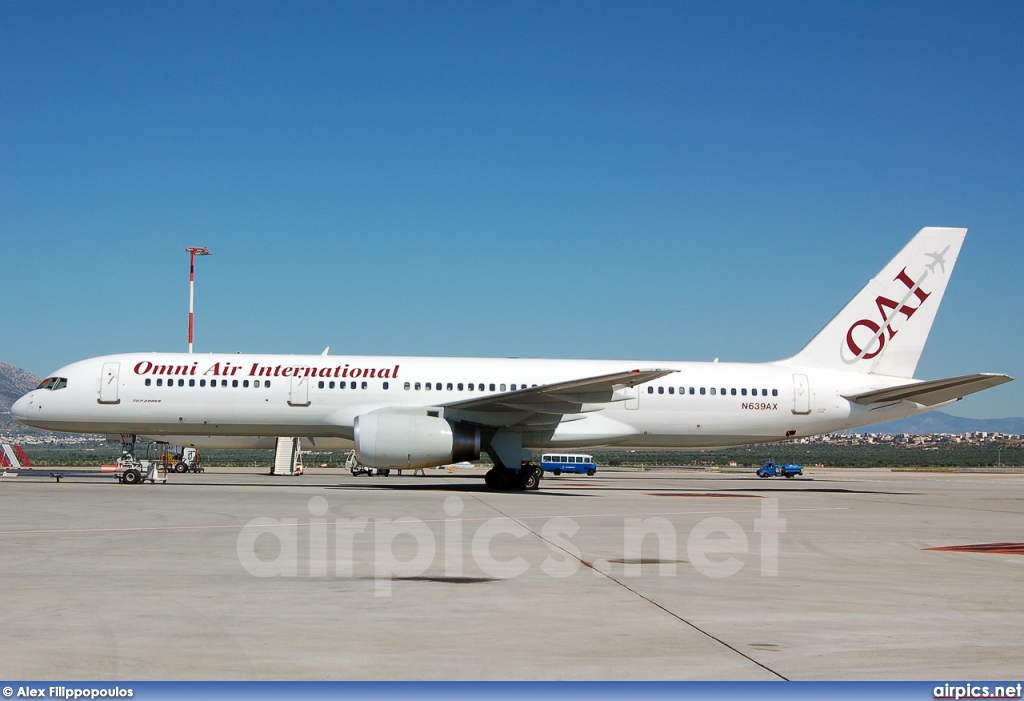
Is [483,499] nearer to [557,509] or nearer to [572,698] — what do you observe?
[557,509]

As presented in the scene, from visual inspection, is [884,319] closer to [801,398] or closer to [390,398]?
[801,398]

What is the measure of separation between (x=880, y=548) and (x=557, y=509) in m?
7.76

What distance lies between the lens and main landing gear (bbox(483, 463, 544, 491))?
26.4 m

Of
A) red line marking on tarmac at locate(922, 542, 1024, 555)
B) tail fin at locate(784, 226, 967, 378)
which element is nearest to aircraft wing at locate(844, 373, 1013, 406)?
tail fin at locate(784, 226, 967, 378)

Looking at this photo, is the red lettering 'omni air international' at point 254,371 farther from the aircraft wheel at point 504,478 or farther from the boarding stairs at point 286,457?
the boarding stairs at point 286,457

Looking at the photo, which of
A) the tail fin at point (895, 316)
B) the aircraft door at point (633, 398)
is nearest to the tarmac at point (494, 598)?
the aircraft door at point (633, 398)

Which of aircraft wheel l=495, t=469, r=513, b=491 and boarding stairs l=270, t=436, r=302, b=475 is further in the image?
boarding stairs l=270, t=436, r=302, b=475

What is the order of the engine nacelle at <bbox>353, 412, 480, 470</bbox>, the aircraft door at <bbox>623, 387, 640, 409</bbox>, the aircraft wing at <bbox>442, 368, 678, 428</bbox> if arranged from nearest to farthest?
the aircraft wing at <bbox>442, 368, 678, 428</bbox> → the engine nacelle at <bbox>353, 412, 480, 470</bbox> → the aircraft door at <bbox>623, 387, 640, 409</bbox>

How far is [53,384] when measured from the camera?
1039 inches

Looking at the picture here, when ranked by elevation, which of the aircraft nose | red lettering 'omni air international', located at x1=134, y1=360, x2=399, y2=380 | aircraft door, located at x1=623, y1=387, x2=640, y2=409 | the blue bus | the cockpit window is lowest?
the blue bus

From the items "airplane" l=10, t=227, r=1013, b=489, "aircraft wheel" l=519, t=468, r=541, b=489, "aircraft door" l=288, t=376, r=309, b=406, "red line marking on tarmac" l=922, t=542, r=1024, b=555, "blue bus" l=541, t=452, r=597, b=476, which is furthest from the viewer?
"blue bus" l=541, t=452, r=597, b=476

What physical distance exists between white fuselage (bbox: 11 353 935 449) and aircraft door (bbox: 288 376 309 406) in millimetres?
29

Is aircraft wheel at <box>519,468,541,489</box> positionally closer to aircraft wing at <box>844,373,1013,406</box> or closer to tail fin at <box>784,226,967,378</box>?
tail fin at <box>784,226,967,378</box>

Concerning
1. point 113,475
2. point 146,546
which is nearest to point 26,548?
point 146,546
